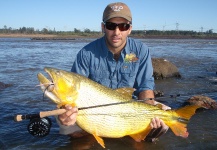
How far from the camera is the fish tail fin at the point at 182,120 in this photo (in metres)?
4.12

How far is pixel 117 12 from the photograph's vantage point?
4.74 meters

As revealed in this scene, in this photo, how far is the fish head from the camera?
351 cm

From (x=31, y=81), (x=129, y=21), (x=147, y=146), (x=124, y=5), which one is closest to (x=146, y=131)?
(x=147, y=146)

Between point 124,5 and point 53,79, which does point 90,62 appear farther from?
point 53,79

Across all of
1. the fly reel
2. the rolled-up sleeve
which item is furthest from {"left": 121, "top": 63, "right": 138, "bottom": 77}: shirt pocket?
the fly reel

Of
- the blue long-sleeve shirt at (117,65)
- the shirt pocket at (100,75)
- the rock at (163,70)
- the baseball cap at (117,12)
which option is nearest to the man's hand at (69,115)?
the blue long-sleeve shirt at (117,65)

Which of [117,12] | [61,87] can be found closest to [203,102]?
[117,12]

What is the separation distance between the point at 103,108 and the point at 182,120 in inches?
51.2

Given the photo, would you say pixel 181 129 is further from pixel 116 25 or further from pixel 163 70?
pixel 163 70

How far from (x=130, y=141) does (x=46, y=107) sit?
3.02 metres

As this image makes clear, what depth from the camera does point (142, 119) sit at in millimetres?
4121

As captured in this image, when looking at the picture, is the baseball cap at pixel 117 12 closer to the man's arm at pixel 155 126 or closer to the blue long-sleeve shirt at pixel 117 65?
the blue long-sleeve shirt at pixel 117 65

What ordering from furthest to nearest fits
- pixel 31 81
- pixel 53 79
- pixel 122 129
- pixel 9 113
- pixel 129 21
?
1. pixel 31 81
2. pixel 9 113
3. pixel 129 21
4. pixel 122 129
5. pixel 53 79

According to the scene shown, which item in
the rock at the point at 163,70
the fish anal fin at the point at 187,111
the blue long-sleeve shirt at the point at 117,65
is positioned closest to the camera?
the fish anal fin at the point at 187,111
